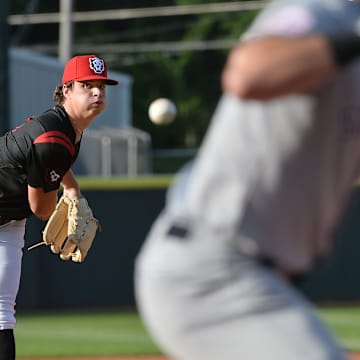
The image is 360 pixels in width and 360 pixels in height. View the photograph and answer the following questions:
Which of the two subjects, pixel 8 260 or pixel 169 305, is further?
pixel 8 260

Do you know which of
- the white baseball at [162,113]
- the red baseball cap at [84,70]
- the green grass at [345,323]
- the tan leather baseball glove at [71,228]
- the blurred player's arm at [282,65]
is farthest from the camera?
the white baseball at [162,113]

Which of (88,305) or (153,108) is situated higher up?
(153,108)

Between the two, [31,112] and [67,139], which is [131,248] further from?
[67,139]

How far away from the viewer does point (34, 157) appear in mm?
A: 5172

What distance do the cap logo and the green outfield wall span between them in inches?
244

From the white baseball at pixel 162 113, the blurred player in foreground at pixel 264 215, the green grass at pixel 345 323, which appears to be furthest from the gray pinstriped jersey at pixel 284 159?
the white baseball at pixel 162 113

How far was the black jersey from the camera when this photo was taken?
16.8 ft

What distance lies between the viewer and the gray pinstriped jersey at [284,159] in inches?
100

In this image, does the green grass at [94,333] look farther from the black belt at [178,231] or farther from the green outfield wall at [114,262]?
the black belt at [178,231]

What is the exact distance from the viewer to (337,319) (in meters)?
10.9

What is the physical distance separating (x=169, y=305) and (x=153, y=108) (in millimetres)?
9226

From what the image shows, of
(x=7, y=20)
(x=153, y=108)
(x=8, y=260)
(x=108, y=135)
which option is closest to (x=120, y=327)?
(x=153, y=108)

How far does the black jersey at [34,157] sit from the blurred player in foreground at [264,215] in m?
2.56

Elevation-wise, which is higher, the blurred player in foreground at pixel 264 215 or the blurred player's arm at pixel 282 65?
the blurred player's arm at pixel 282 65
